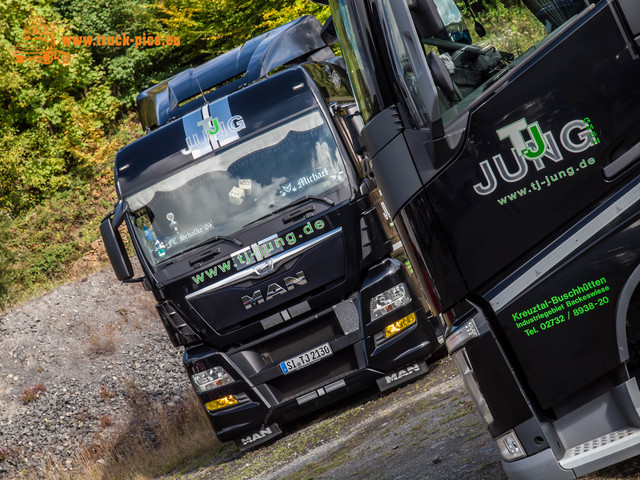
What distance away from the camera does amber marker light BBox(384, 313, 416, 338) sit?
7590mm

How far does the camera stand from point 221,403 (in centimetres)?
791

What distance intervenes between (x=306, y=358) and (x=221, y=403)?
1029 mm

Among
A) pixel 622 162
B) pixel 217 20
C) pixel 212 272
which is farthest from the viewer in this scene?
pixel 217 20

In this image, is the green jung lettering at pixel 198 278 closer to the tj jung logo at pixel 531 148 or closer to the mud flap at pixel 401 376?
the mud flap at pixel 401 376

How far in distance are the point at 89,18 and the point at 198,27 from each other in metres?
6.44

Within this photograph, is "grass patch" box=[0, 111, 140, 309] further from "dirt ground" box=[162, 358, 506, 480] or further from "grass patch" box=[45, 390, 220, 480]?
"dirt ground" box=[162, 358, 506, 480]

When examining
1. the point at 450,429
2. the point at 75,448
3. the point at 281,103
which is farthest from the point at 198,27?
the point at 450,429

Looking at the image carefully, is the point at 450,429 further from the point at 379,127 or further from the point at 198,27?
the point at 198,27

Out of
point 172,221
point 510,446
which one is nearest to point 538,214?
point 510,446

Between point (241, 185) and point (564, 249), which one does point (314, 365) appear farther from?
point (564, 249)

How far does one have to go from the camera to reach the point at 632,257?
3.35 m

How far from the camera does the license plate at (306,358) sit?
299 inches

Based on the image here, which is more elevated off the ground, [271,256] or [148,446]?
[271,256]

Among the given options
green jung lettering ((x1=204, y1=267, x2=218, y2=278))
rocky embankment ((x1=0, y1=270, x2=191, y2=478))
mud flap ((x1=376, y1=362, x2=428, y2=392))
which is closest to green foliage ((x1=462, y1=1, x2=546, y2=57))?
green jung lettering ((x1=204, y1=267, x2=218, y2=278))
